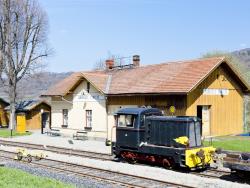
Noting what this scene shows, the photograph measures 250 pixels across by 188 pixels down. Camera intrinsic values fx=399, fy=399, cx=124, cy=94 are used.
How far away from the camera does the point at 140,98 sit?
26188 mm

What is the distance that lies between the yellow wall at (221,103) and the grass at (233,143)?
1.30 meters

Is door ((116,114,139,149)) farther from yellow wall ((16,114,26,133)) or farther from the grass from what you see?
yellow wall ((16,114,26,133))

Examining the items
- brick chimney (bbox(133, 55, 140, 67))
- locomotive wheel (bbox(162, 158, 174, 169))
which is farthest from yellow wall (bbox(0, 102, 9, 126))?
locomotive wheel (bbox(162, 158, 174, 169))

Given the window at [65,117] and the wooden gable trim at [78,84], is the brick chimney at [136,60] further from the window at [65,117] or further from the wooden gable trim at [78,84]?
the window at [65,117]

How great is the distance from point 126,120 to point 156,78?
367 inches

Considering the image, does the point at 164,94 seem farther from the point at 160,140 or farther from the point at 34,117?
the point at 34,117

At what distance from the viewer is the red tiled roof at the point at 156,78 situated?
2382 centimetres

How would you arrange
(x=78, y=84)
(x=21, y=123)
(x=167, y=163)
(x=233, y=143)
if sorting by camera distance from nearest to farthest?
(x=167, y=163)
(x=233, y=143)
(x=78, y=84)
(x=21, y=123)

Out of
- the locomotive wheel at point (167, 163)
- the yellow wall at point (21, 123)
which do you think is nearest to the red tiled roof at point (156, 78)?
the locomotive wheel at point (167, 163)

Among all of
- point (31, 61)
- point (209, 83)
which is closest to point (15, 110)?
point (31, 61)

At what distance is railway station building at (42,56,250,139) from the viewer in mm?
24188

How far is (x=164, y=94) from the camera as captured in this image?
2377 centimetres

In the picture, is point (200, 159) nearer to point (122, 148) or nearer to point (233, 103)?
point (122, 148)

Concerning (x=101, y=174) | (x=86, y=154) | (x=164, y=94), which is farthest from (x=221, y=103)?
(x=101, y=174)
